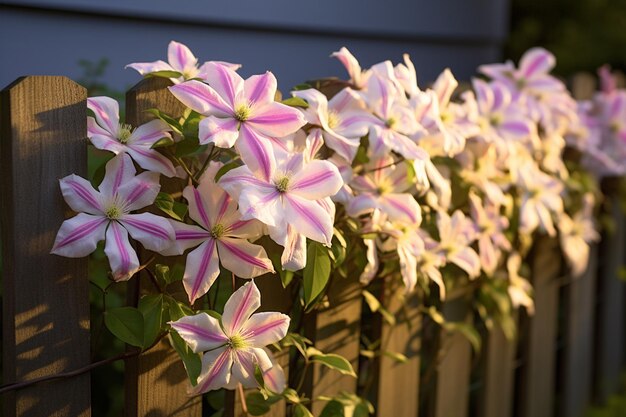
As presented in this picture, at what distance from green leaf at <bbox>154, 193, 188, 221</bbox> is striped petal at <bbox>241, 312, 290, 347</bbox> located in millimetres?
176

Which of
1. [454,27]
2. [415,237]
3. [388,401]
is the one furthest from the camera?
[454,27]

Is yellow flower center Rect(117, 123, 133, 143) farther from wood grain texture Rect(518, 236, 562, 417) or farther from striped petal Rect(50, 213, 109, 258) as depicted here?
wood grain texture Rect(518, 236, 562, 417)

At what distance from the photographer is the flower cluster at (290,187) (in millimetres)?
1049

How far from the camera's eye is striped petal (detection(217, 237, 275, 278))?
3.62 ft

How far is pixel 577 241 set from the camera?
228 centimetres

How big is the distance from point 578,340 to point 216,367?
6.48ft

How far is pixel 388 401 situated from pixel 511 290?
497 millimetres

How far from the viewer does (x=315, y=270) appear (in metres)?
1.18

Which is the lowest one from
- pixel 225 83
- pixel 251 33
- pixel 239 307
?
pixel 239 307

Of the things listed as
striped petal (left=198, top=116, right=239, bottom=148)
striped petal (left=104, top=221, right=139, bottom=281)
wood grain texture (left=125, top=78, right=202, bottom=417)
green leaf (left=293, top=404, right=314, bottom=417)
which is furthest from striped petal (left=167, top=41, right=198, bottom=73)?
green leaf (left=293, top=404, right=314, bottom=417)

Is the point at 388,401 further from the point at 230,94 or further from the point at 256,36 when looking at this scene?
the point at 256,36

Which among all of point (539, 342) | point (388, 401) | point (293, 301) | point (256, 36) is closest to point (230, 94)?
point (293, 301)

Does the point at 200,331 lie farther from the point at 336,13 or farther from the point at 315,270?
the point at 336,13

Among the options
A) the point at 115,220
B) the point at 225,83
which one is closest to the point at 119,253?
the point at 115,220
